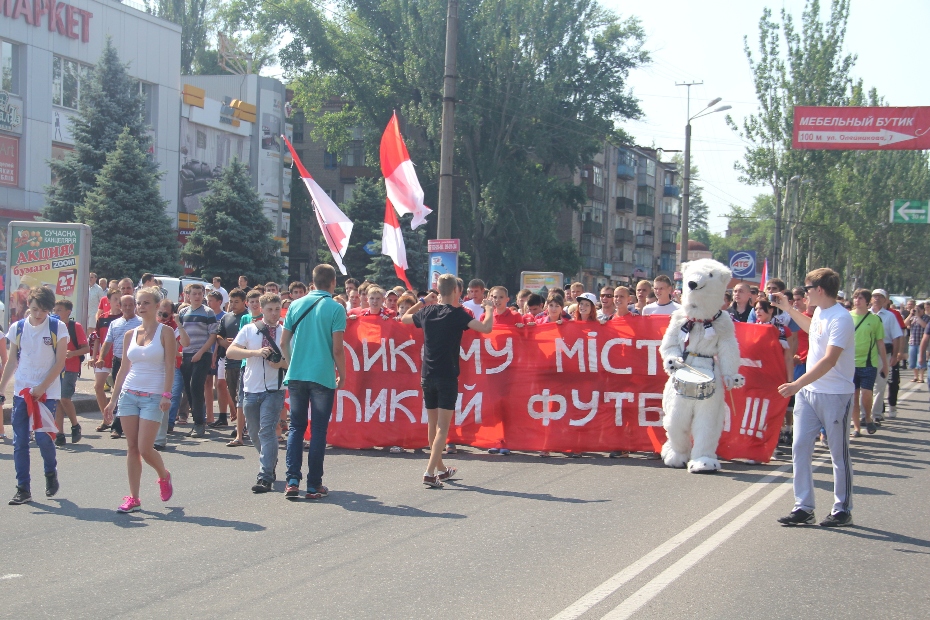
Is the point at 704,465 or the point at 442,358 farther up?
the point at 442,358

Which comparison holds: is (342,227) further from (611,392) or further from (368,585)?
(368,585)

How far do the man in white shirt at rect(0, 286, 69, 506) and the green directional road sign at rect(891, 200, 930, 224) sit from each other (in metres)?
40.3

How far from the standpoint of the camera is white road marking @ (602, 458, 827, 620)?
5.21m

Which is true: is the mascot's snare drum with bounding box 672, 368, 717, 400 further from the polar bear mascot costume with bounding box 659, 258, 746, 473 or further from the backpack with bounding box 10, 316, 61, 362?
the backpack with bounding box 10, 316, 61, 362

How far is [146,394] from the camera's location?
303 inches

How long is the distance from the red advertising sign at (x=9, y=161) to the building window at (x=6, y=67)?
5.68 feet

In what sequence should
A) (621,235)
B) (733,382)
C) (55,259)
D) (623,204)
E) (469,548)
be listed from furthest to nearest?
(623,204), (621,235), (55,259), (733,382), (469,548)

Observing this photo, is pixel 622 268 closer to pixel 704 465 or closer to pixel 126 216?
pixel 126 216

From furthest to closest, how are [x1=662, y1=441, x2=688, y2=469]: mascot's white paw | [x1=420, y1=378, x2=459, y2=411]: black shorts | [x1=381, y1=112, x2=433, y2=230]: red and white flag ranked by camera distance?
[x1=381, y1=112, x2=433, y2=230]: red and white flag, [x1=662, y1=441, x2=688, y2=469]: mascot's white paw, [x1=420, y1=378, x2=459, y2=411]: black shorts

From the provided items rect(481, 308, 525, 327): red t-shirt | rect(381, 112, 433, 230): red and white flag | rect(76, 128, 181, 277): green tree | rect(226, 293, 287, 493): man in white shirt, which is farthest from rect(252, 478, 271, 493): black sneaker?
rect(76, 128, 181, 277): green tree

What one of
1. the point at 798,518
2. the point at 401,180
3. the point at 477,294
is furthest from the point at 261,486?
the point at 401,180

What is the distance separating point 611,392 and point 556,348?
2.55 ft

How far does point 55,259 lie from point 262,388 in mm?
8538

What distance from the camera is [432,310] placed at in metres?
8.96
